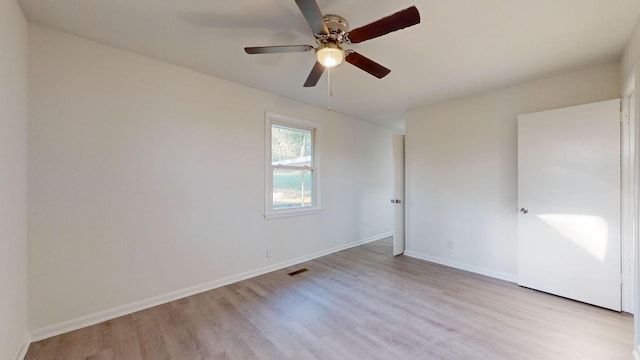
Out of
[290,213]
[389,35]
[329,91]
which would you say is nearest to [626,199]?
[389,35]

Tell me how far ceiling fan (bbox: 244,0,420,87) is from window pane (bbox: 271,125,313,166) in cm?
169

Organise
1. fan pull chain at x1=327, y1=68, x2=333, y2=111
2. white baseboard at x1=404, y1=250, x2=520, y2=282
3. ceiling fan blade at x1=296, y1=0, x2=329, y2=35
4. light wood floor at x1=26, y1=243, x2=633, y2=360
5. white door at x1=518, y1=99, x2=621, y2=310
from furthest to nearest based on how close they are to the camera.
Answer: white baseboard at x1=404, y1=250, x2=520, y2=282, fan pull chain at x1=327, y1=68, x2=333, y2=111, white door at x1=518, y1=99, x2=621, y2=310, light wood floor at x1=26, y1=243, x2=633, y2=360, ceiling fan blade at x1=296, y1=0, x2=329, y2=35

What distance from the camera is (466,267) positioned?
11.8 feet

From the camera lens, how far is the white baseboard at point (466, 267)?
10.6 ft

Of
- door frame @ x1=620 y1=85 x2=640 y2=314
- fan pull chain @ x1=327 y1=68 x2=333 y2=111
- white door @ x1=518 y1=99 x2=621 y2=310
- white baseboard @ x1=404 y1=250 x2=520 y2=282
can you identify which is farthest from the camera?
white baseboard @ x1=404 y1=250 x2=520 y2=282

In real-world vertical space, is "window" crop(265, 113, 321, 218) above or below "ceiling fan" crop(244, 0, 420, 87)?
below

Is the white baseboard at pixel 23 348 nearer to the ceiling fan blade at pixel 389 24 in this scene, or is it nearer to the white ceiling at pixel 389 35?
the white ceiling at pixel 389 35

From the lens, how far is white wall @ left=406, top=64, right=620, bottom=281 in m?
2.96

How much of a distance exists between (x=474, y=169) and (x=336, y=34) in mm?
2854

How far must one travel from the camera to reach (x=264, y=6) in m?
1.77

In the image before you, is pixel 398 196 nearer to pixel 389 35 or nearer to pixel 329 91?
pixel 329 91

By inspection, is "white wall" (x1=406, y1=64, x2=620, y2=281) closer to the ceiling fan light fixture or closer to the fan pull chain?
the fan pull chain

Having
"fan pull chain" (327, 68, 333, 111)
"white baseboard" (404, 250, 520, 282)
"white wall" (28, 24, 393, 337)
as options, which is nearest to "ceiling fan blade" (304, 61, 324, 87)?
"fan pull chain" (327, 68, 333, 111)

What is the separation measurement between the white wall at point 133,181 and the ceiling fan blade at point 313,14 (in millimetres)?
1854
